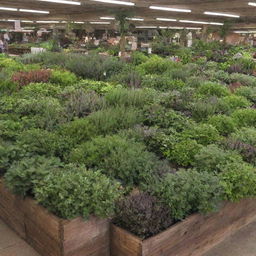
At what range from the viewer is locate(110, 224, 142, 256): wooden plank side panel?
7.76 ft

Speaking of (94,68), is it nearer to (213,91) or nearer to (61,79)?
(61,79)

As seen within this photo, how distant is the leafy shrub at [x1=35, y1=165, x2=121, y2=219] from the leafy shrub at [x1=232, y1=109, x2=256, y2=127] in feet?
8.92

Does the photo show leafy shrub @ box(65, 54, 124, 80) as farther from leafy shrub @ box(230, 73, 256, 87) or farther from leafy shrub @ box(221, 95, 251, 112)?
leafy shrub @ box(221, 95, 251, 112)

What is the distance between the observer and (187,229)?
2617 mm

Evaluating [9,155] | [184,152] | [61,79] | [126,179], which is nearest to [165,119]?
[184,152]

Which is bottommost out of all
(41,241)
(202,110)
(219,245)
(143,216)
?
(219,245)

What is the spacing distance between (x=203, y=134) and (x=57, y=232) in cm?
219

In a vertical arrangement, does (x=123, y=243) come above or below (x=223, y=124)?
below

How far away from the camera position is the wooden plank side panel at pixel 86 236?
2413 mm

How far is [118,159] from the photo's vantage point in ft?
10.3

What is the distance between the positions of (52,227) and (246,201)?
1865 millimetres

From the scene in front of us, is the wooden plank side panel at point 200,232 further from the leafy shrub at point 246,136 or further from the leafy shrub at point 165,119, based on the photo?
the leafy shrub at point 165,119

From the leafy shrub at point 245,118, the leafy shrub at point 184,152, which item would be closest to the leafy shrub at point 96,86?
the leafy shrub at point 245,118

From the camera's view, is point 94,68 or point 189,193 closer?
point 189,193
